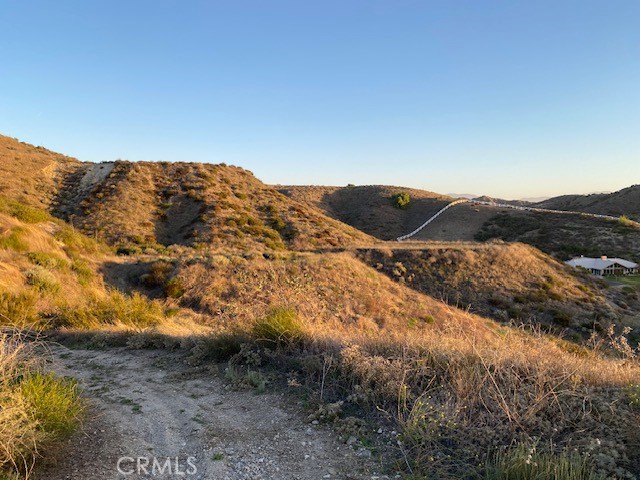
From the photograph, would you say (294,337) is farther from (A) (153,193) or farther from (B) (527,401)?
(A) (153,193)

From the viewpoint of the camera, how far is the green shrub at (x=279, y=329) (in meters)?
7.02

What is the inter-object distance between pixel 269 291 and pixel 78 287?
903cm

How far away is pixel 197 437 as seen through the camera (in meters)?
4.55

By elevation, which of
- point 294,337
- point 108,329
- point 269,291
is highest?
point 294,337

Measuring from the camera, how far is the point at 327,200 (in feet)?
289

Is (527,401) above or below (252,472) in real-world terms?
above

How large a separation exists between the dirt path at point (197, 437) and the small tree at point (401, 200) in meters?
78.3

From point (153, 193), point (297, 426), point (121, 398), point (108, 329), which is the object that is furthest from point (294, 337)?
point (153, 193)

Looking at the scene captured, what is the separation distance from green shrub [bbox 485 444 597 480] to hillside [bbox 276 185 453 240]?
210 feet

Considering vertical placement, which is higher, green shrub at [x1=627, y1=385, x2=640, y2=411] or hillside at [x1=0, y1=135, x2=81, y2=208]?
hillside at [x1=0, y1=135, x2=81, y2=208]

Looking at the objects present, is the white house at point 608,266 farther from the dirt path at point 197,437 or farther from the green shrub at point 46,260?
the dirt path at point 197,437

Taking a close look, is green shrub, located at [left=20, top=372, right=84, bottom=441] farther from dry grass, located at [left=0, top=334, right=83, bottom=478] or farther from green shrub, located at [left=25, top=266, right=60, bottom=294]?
green shrub, located at [left=25, top=266, right=60, bottom=294]

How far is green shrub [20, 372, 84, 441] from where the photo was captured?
400cm

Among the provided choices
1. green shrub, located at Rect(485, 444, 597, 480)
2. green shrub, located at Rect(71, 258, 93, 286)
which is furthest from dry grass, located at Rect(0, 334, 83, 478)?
green shrub, located at Rect(71, 258, 93, 286)
